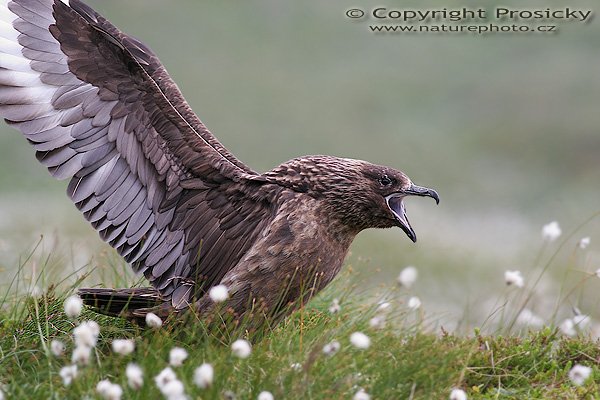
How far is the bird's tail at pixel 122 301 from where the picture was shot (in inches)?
217

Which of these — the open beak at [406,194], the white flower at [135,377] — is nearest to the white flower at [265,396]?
the white flower at [135,377]

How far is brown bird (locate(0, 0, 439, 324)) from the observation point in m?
5.60

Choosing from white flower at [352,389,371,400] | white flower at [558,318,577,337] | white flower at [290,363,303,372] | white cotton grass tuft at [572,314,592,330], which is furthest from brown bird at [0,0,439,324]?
white cotton grass tuft at [572,314,592,330]

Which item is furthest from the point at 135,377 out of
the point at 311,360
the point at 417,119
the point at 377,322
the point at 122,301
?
the point at 417,119

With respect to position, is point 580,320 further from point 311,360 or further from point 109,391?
point 109,391

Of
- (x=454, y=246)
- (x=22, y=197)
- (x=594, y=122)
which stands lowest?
(x=22, y=197)

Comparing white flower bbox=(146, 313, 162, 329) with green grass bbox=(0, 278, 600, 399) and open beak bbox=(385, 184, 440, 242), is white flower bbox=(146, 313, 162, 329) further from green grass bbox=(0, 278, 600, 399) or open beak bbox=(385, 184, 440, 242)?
open beak bbox=(385, 184, 440, 242)

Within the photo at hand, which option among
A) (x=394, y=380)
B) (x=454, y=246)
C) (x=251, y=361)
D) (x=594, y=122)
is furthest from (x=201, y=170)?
(x=594, y=122)

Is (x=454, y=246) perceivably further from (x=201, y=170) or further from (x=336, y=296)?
(x=201, y=170)

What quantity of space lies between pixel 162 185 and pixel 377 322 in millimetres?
1402

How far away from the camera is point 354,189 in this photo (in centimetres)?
583

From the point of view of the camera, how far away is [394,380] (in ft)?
16.1

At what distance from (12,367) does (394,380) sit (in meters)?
1.86

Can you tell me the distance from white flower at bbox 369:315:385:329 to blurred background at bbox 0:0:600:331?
21.7 feet
